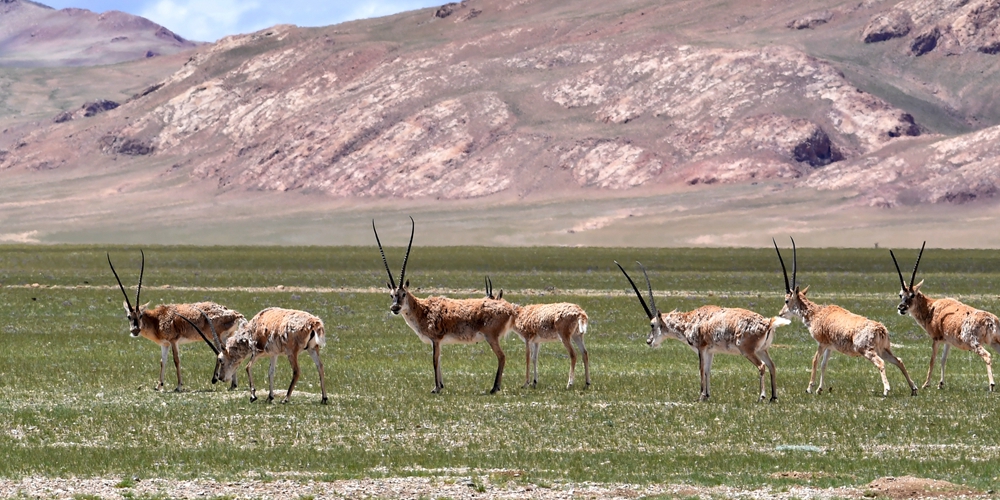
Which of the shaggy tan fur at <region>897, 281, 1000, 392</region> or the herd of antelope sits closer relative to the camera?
the herd of antelope

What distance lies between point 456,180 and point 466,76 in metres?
26.0

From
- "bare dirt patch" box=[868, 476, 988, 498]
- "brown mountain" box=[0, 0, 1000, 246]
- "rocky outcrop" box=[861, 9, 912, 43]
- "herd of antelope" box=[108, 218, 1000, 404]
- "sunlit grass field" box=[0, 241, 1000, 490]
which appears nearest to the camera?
"bare dirt patch" box=[868, 476, 988, 498]

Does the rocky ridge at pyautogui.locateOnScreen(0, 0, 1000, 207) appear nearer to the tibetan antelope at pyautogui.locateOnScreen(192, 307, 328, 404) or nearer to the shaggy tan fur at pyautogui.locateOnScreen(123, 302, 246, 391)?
the shaggy tan fur at pyautogui.locateOnScreen(123, 302, 246, 391)

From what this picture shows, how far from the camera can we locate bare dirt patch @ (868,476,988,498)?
1344 centimetres

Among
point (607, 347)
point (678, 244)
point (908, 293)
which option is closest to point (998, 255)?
point (678, 244)

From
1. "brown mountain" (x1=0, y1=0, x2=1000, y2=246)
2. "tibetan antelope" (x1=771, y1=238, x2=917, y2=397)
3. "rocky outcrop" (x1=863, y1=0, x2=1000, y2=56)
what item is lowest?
"tibetan antelope" (x1=771, y1=238, x2=917, y2=397)

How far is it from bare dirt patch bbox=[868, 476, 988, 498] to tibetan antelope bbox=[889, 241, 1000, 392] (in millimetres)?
8887

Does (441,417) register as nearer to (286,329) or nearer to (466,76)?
(286,329)

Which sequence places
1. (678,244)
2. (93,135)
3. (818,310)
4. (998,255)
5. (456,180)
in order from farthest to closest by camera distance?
(93,135), (456,180), (678,244), (998,255), (818,310)

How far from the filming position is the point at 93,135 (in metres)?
197

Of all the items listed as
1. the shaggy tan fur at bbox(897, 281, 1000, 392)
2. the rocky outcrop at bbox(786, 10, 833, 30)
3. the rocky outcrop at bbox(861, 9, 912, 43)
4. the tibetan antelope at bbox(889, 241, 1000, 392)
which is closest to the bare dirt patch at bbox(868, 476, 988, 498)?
the tibetan antelope at bbox(889, 241, 1000, 392)

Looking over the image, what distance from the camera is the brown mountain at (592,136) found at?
135 metres

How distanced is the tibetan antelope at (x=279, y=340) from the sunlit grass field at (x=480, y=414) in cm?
61

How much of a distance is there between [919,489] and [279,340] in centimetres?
1083
